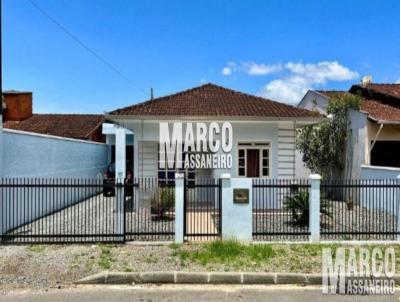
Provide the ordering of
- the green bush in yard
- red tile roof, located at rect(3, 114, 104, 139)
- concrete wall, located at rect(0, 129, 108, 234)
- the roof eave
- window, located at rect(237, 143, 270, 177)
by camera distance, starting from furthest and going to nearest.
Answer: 1. red tile roof, located at rect(3, 114, 104, 139)
2. window, located at rect(237, 143, 270, 177)
3. the roof eave
4. the green bush in yard
5. concrete wall, located at rect(0, 129, 108, 234)

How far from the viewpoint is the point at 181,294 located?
5.86 metres

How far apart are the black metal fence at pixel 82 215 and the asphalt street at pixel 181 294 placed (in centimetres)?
225

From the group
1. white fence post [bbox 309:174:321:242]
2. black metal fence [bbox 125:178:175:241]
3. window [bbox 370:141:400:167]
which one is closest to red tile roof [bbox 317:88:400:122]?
window [bbox 370:141:400:167]

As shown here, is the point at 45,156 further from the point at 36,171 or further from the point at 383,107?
the point at 383,107

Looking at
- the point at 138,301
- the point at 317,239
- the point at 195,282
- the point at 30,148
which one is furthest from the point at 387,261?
the point at 30,148

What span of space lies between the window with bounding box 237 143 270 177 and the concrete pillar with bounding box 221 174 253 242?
205 inches

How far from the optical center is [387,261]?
7156 mm

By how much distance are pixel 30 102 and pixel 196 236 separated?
28.3m

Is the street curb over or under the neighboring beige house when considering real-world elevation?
under

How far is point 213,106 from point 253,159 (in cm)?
255

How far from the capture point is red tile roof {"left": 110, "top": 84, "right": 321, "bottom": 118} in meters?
13.0

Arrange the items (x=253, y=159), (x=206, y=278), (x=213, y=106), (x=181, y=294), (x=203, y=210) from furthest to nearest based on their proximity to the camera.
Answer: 1. (x=213, y=106)
2. (x=253, y=159)
3. (x=203, y=210)
4. (x=206, y=278)
5. (x=181, y=294)

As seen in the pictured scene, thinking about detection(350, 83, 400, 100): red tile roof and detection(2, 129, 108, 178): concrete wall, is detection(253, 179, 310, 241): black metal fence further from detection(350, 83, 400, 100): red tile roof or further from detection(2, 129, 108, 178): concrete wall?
detection(350, 83, 400, 100): red tile roof

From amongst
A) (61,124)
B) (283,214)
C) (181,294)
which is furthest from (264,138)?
(61,124)
